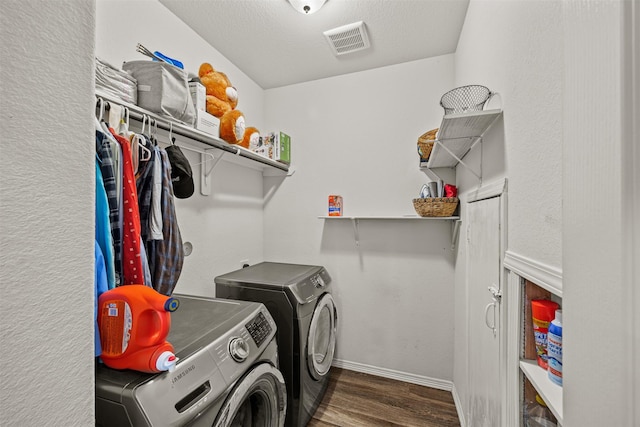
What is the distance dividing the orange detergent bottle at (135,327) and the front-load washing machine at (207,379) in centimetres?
6

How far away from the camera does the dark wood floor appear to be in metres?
1.80

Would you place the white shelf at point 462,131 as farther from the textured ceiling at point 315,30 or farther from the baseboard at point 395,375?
the baseboard at point 395,375

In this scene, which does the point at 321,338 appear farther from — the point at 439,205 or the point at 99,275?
the point at 99,275

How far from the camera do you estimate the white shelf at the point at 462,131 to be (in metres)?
1.12

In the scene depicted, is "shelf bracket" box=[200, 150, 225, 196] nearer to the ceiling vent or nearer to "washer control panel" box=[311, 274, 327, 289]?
"washer control panel" box=[311, 274, 327, 289]

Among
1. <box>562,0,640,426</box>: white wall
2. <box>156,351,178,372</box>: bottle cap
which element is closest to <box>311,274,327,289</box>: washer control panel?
<box>156,351,178,372</box>: bottle cap

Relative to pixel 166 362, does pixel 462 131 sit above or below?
above

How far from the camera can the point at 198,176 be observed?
193 cm

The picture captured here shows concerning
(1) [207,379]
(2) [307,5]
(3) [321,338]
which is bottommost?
(3) [321,338]

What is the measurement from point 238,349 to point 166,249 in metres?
0.53

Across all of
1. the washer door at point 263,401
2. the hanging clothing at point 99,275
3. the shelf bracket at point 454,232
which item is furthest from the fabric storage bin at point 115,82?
the shelf bracket at point 454,232

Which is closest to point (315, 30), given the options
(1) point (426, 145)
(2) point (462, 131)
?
(1) point (426, 145)

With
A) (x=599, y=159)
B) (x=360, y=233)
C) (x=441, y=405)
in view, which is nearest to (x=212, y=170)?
(x=360, y=233)

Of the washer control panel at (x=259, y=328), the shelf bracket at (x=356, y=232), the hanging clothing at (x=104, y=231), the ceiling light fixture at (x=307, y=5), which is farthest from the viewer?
the shelf bracket at (x=356, y=232)
